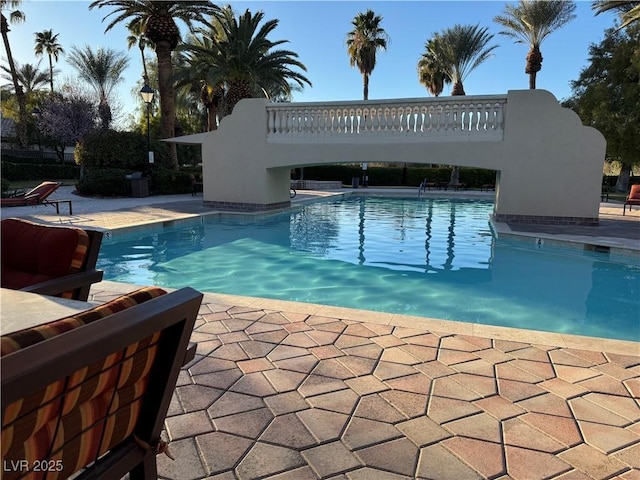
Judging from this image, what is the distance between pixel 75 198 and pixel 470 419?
730 inches

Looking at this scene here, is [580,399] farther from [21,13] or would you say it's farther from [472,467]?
[21,13]

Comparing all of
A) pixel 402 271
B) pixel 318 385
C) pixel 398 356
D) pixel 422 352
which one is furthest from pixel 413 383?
pixel 402 271

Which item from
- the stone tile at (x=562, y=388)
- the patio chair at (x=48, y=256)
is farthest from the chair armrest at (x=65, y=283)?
the stone tile at (x=562, y=388)

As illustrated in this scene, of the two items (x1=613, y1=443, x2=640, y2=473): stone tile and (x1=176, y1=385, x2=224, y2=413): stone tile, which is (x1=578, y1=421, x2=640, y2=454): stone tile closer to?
(x1=613, y1=443, x2=640, y2=473): stone tile

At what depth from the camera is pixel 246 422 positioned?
2.53 metres

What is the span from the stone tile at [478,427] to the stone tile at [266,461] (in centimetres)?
91

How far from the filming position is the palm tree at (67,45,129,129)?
3647cm

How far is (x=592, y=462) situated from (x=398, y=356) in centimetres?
144

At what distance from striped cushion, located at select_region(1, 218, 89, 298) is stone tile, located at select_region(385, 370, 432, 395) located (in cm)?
221

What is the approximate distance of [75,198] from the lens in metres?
17.5

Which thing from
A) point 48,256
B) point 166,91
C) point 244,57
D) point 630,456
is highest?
point 244,57

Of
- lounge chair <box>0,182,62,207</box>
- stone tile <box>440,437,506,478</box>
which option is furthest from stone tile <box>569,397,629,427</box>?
lounge chair <box>0,182,62,207</box>


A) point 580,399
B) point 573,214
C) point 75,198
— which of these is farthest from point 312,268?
point 75,198

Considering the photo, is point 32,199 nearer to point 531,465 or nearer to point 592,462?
point 531,465
